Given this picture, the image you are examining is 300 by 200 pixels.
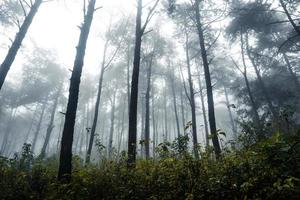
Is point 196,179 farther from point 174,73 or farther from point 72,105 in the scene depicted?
point 174,73

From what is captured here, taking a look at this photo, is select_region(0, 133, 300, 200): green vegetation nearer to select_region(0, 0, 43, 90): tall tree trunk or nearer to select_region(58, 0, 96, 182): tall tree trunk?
select_region(58, 0, 96, 182): tall tree trunk

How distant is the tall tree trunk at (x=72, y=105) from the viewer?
594 cm

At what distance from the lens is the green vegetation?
3.40m

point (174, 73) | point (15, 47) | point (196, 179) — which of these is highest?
point (174, 73)

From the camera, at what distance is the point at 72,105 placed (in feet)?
21.9

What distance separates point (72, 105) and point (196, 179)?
4066 mm

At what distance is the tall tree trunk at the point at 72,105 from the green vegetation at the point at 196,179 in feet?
2.06

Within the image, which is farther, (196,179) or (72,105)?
(72,105)

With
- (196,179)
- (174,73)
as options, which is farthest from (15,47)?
(174,73)

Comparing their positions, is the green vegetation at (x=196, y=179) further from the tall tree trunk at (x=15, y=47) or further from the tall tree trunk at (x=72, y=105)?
the tall tree trunk at (x=15, y=47)

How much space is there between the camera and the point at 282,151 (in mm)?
3758

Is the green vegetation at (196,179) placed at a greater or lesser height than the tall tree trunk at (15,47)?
lesser

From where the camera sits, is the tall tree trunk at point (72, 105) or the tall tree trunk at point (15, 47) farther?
the tall tree trunk at point (15, 47)

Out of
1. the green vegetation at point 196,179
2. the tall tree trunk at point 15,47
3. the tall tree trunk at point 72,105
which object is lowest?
the green vegetation at point 196,179
